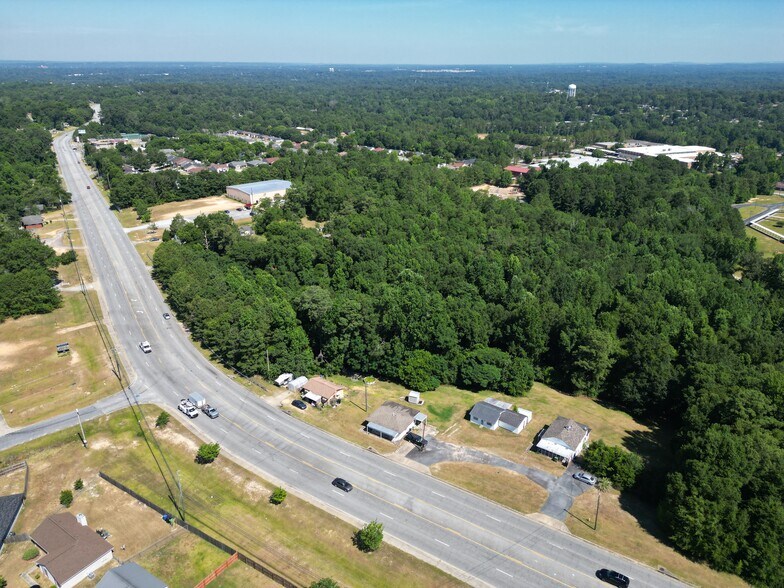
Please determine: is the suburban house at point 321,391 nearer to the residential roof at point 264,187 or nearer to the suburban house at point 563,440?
the suburban house at point 563,440

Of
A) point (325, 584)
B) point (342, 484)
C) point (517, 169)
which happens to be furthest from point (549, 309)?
point (517, 169)

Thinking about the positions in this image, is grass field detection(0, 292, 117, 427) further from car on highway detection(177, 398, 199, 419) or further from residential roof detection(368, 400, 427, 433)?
residential roof detection(368, 400, 427, 433)

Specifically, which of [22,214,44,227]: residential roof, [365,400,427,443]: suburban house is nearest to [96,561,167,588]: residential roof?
[365,400,427,443]: suburban house

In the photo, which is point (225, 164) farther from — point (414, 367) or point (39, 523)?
point (39, 523)

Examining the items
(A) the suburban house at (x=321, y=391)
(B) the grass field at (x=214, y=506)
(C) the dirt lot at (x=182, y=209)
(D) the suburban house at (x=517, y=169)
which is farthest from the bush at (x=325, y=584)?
(D) the suburban house at (x=517, y=169)

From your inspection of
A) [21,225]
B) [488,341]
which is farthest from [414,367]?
[21,225]
